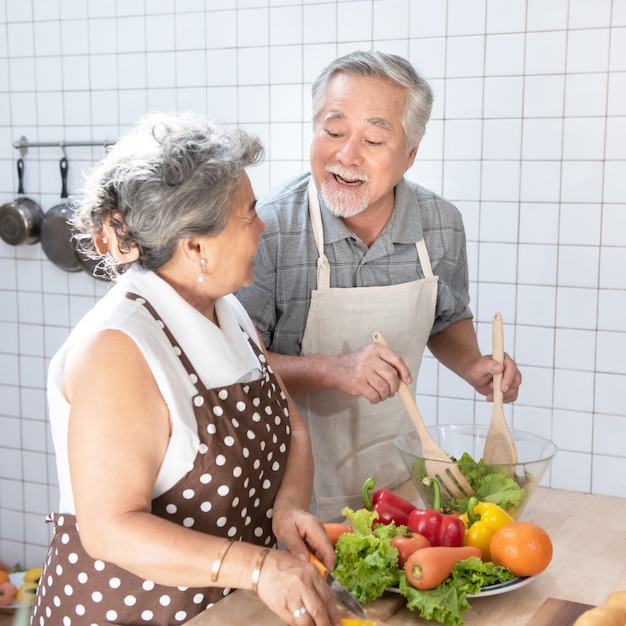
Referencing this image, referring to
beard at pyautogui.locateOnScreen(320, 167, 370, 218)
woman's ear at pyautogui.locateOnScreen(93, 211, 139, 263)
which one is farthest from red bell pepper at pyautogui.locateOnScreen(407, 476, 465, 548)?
beard at pyautogui.locateOnScreen(320, 167, 370, 218)

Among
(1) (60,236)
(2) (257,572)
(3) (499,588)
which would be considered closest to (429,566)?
(3) (499,588)

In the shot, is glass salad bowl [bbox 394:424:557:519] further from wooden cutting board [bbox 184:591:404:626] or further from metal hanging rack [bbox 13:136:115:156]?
metal hanging rack [bbox 13:136:115:156]

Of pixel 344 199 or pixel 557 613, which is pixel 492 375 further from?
pixel 557 613

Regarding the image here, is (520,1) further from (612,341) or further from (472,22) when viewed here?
(612,341)

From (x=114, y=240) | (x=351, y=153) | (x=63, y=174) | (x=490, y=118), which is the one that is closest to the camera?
(x=114, y=240)

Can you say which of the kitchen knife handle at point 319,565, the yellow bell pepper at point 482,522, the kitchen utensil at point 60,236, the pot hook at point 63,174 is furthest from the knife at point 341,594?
the pot hook at point 63,174

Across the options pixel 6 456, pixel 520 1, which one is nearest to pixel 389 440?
pixel 520 1

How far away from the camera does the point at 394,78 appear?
181 centimetres

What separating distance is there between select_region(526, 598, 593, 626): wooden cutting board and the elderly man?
1.84ft

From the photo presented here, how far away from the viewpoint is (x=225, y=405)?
4.52 ft

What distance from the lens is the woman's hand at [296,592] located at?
3.65 feet

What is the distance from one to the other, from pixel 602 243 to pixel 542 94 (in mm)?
465

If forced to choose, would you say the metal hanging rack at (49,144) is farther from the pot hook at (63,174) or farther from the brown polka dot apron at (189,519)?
the brown polka dot apron at (189,519)

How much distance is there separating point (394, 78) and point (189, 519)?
3.31 feet
